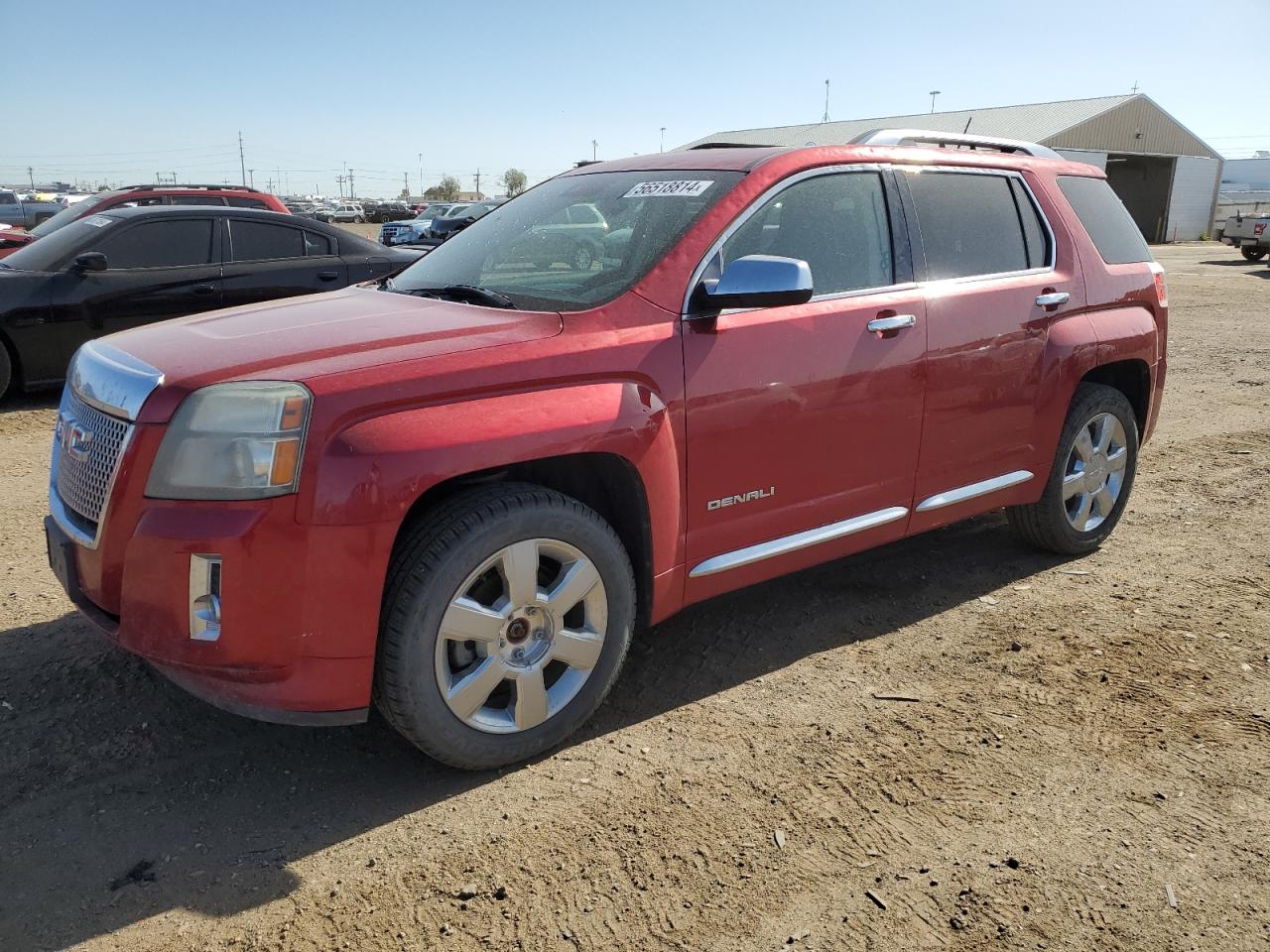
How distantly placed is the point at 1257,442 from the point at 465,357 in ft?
21.4

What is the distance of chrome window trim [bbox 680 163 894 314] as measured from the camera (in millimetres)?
3172

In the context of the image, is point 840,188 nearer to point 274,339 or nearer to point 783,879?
point 274,339

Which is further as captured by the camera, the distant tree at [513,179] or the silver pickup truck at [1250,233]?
the distant tree at [513,179]

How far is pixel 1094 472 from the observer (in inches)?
184

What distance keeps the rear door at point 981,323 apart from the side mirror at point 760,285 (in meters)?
0.88

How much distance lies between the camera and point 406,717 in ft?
8.83

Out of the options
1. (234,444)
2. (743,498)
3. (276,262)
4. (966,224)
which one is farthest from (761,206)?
(276,262)

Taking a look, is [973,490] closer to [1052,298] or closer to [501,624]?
[1052,298]

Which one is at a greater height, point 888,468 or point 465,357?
point 465,357

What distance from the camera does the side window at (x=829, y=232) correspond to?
3428 mm

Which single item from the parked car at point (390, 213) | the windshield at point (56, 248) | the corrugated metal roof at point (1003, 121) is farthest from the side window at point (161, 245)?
the parked car at point (390, 213)

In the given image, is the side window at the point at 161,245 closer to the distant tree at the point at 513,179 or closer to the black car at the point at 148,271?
the black car at the point at 148,271

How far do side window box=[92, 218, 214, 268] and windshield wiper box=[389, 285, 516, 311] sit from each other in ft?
17.8

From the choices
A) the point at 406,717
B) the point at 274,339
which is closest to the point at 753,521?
the point at 406,717
